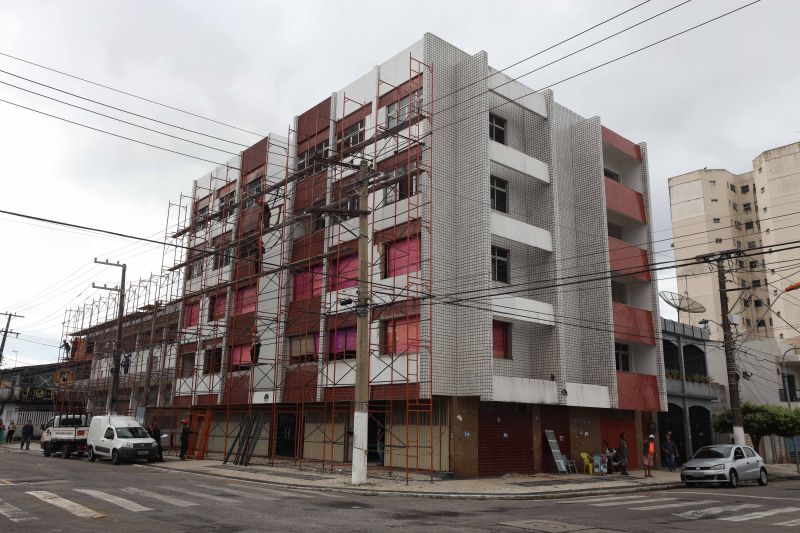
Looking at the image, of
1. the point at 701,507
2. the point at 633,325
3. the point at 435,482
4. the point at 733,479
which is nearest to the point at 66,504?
the point at 435,482

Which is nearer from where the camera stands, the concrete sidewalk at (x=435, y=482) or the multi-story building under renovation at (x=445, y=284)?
the concrete sidewalk at (x=435, y=482)

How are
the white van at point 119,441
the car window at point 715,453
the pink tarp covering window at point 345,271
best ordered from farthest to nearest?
the pink tarp covering window at point 345,271, the white van at point 119,441, the car window at point 715,453

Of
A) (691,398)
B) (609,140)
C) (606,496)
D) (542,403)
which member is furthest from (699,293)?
(606,496)

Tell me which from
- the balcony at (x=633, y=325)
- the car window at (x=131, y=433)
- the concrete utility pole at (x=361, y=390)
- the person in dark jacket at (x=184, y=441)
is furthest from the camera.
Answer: the person in dark jacket at (x=184, y=441)

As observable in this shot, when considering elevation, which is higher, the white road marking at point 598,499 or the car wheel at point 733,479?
the car wheel at point 733,479

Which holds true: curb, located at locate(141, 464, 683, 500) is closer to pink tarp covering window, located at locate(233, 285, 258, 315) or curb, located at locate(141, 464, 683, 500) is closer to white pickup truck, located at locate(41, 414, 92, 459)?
→ pink tarp covering window, located at locate(233, 285, 258, 315)

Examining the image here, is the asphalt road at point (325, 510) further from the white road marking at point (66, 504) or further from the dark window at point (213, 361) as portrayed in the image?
the dark window at point (213, 361)

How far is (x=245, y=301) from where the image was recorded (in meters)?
35.5

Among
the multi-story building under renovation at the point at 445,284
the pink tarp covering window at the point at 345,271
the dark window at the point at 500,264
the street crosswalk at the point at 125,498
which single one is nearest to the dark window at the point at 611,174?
the multi-story building under renovation at the point at 445,284

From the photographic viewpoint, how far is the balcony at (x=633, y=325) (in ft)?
96.8

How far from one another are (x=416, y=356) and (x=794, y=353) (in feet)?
132

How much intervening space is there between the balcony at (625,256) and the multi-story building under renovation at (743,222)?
50.8 m

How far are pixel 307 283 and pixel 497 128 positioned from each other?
11769mm

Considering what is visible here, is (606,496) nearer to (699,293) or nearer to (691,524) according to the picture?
(691,524)
